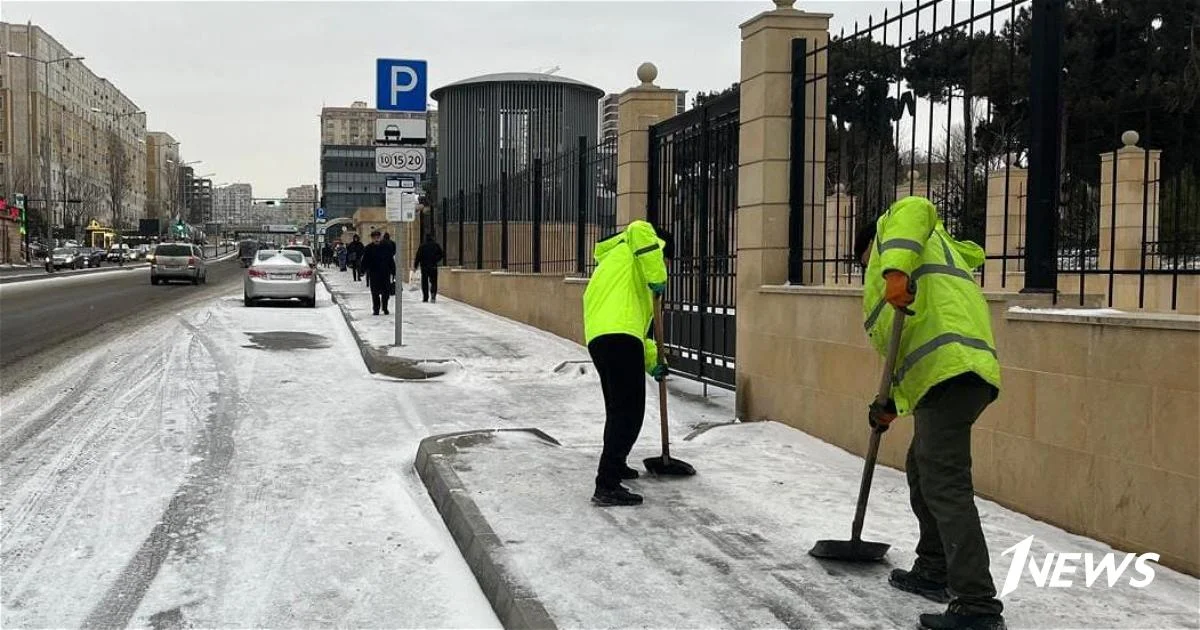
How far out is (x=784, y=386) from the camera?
24.8ft

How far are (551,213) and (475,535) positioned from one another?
11232mm

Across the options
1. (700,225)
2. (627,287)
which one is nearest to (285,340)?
(700,225)

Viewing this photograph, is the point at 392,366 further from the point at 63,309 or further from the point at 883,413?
the point at 63,309

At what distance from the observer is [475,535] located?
4711mm

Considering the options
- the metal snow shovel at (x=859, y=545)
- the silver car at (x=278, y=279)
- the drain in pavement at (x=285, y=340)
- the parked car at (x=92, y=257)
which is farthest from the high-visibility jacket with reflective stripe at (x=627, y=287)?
the parked car at (x=92, y=257)

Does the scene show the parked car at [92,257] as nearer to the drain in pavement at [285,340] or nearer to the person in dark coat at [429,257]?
the person in dark coat at [429,257]

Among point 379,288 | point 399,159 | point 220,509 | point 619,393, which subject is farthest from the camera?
point 379,288

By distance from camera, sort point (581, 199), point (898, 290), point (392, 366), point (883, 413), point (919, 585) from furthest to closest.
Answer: point (581, 199), point (392, 366), point (919, 585), point (883, 413), point (898, 290)

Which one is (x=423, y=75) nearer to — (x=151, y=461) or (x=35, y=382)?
(x=35, y=382)

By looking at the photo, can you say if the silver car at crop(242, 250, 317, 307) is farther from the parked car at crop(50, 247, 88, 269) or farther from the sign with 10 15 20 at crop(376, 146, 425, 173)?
the parked car at crop(50, 247, 88, 269)

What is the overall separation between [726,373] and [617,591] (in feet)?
17.5

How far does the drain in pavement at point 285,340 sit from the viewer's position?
13.9m

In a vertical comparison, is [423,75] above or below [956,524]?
above

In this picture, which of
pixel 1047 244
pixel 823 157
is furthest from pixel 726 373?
pixel 1047 244
